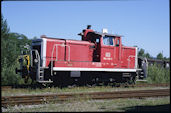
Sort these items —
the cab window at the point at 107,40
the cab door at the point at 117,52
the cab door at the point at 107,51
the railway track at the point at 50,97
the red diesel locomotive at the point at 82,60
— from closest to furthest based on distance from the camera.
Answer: the railway track at the point at 50,97 < the red diesel locomotive at the point at 82,60 < the cab door at the point at 107,51 < the cab window at the point at 107,40 < the cab door at the point at 117,52

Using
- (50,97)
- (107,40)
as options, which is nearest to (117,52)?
(107,40)

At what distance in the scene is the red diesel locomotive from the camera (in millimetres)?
12555

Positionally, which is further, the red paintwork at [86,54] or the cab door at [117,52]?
the cab door at [117,52]

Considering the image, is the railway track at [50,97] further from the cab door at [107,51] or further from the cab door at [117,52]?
the cab door at [117,52]

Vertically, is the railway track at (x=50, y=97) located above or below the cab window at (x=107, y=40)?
below

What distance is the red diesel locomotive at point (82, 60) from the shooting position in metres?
12.6

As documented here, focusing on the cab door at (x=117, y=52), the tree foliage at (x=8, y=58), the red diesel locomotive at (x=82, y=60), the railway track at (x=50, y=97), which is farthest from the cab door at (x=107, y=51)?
the tree foliage at (x=8, y=58)

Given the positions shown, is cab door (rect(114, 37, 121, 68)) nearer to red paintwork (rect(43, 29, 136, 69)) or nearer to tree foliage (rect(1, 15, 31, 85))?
red paintwork (rect(43, 29, 136, 69))

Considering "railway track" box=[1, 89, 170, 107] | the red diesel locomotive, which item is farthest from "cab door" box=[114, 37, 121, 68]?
"railway track" box=[1, 89, 170, 107]

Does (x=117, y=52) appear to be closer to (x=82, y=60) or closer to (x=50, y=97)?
(x=82, y=60)

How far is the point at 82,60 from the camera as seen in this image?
13.8m

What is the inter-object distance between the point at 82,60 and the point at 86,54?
17.7 inches

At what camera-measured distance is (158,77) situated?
20.7m

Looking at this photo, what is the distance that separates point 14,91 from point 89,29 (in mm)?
6145
